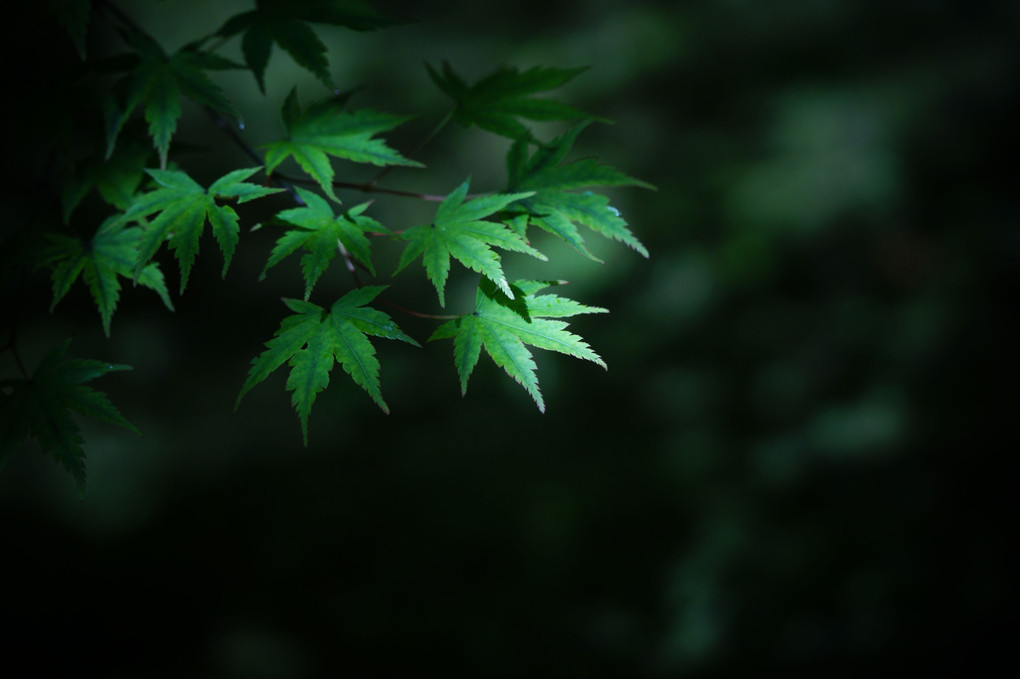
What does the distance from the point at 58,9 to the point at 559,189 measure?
0.99 metres

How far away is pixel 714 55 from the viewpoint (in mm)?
4250

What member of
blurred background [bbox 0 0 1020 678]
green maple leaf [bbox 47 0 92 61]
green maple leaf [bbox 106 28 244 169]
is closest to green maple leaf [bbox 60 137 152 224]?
green maple leaf [bbox 106 28 244 169]

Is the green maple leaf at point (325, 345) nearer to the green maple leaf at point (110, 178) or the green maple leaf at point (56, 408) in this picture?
the green maple leaf at point (56, 408)

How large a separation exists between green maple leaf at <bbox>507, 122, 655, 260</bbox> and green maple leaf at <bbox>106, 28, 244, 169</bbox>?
571 mm

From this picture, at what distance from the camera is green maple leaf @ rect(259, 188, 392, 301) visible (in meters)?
1.23

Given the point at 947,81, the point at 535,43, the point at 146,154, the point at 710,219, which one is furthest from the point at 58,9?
the point at 947,81

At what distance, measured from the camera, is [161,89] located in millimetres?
1312

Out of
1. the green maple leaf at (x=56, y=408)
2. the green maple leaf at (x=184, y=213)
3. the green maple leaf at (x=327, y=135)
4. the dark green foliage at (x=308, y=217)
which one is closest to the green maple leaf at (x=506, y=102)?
the dark green foliage at (x=308, y=217)

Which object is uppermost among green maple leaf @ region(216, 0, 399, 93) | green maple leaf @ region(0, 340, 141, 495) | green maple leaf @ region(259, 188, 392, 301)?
green maple leaf @ region(216, 0, 399, 93)

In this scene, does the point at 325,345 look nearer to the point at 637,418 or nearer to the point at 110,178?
the point at 110,178

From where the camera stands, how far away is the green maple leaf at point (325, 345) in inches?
47.4

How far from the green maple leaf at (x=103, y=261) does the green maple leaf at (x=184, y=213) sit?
0.55 ft

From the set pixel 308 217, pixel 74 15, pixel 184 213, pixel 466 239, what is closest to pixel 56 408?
pixel 184 213

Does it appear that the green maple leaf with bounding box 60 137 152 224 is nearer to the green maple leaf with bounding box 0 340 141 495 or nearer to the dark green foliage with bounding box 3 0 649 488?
the dark green foliage with bounding box 3 0 649 488
